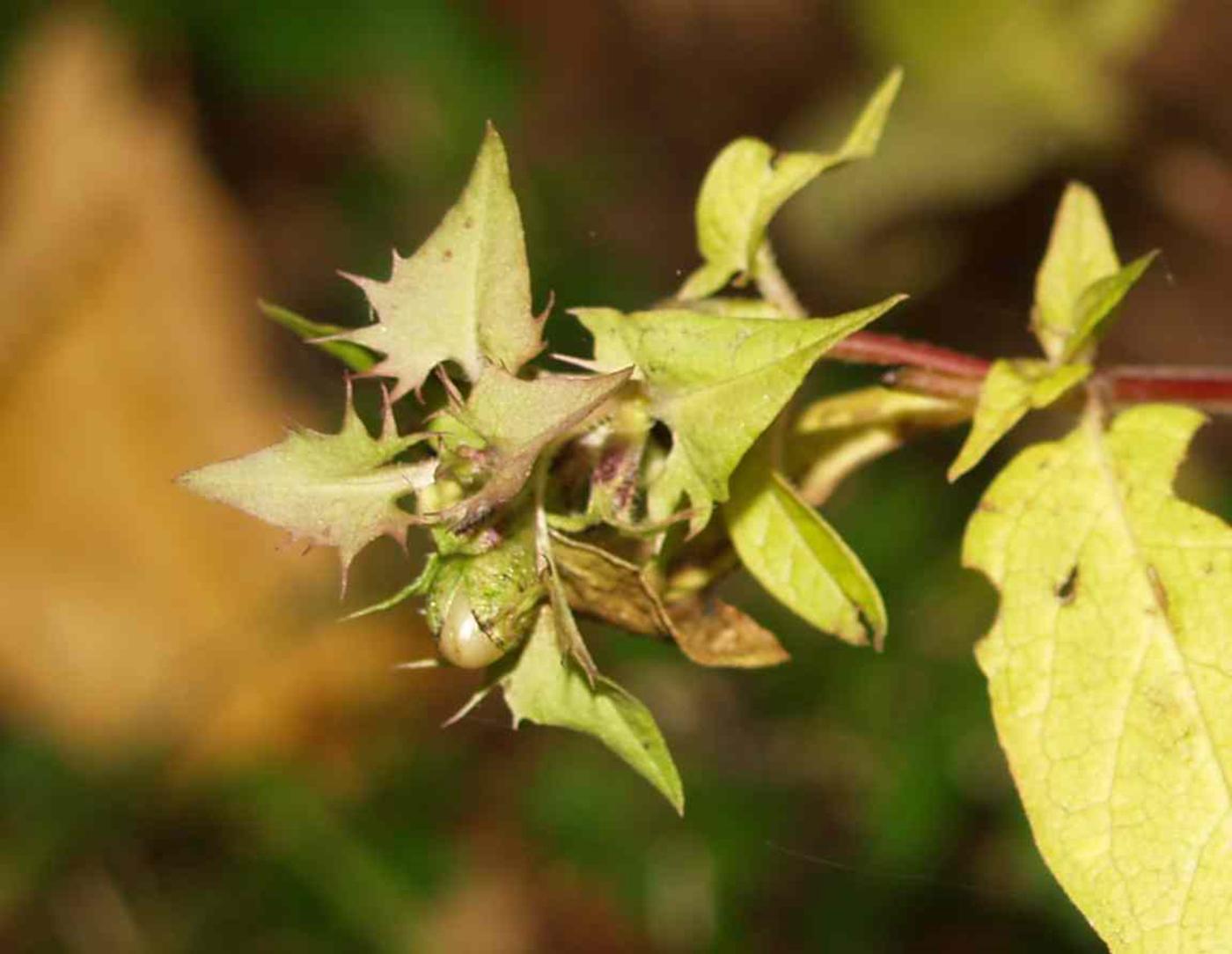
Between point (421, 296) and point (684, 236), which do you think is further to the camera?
point (684, 236)

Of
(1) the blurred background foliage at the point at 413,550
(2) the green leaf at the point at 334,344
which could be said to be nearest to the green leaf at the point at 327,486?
(2) the green leaf at the point at 334,344

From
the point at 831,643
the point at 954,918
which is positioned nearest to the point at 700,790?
the point at 831,643

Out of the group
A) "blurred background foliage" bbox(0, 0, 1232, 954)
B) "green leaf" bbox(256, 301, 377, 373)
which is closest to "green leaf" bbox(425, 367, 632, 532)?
"green leaf" bbox(256, 301, 377, 373)

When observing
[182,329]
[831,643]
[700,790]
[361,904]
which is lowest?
[361,904]

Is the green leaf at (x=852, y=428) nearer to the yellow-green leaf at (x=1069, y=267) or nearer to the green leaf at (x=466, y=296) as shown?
the yellow-green leaf at (x=1069, y=267)

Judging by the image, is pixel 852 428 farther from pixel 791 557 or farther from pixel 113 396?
pixel 113 396

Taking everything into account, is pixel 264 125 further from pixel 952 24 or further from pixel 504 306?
pixel 504 306
